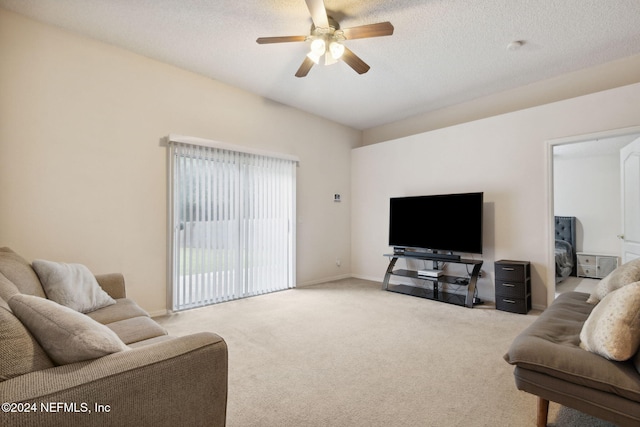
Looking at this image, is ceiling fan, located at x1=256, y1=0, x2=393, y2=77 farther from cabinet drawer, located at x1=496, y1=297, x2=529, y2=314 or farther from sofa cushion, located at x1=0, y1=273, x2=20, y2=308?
cabinet drawer, located at x1=496, y1=297, x2=529, y2=314

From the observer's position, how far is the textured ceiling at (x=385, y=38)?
261 centimetres

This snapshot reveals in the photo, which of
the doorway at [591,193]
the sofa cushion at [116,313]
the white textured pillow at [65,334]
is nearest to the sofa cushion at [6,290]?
the white textured pillow at [65,334]

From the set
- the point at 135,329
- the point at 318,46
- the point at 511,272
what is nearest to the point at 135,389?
the point at 135,329

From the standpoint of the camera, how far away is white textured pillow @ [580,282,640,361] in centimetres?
131

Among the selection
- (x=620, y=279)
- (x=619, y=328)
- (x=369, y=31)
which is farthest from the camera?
(x=369, y=31)

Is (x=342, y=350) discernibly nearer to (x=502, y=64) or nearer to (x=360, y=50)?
(x=360, y=50)

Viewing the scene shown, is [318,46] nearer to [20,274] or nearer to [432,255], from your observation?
[20,274]

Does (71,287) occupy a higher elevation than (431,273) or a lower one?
higher

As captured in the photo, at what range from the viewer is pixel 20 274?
199cm

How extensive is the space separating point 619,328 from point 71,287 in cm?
323

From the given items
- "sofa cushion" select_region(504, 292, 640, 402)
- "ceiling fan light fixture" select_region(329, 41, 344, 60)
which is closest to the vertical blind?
"ceiling fan light fixture" select_region(329, 41, 344, 60)

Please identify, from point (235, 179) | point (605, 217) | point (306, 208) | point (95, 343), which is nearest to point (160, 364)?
point (95, 343)

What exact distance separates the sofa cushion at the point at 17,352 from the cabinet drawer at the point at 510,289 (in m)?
4.17

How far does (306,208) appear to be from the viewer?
5.13 m
